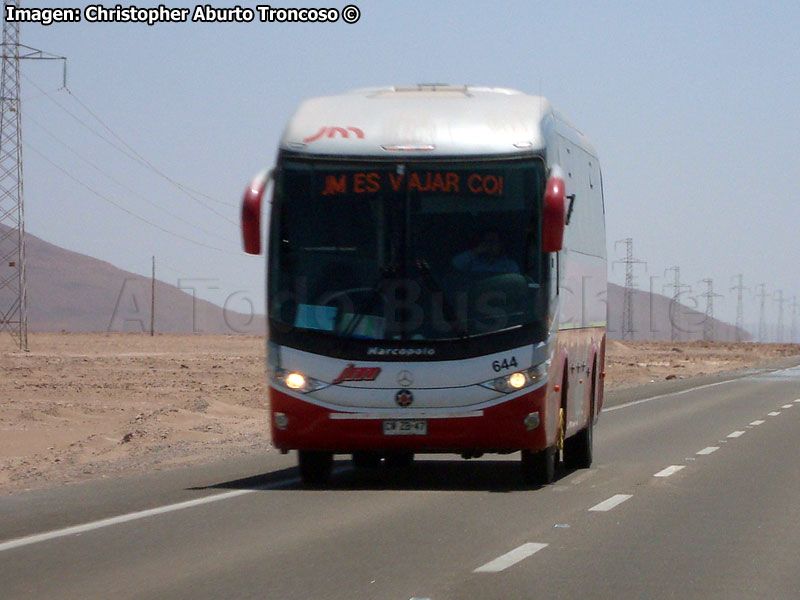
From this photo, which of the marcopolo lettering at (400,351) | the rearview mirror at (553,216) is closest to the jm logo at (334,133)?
the rearview mirror at (553,216)

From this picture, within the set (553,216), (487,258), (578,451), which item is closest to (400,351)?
(487,258)

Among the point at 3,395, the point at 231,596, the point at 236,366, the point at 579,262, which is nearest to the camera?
the point at 231,596

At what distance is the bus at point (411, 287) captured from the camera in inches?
528

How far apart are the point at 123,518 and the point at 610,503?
13.5 ft

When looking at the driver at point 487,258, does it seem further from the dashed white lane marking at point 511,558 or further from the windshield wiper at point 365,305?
the dashed white lane marking at point 511,558

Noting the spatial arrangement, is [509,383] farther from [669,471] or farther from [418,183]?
[669,471]

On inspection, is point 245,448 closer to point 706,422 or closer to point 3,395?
point 706,422

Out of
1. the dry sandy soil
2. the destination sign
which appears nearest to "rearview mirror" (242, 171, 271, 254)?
the destination sign

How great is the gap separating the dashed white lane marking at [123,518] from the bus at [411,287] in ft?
2.22

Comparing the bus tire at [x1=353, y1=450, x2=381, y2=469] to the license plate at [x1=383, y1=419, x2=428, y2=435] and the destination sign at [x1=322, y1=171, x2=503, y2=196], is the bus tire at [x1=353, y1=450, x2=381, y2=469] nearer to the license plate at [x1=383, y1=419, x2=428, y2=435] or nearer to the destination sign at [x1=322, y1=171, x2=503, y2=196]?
the license plate at [x1=383, y1=419, x2=428, y2=435]

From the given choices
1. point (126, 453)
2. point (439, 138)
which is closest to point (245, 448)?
point (126, 453)

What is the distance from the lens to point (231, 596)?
8.04 m

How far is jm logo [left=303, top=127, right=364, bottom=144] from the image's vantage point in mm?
13656

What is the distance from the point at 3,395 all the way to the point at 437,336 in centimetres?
2132
